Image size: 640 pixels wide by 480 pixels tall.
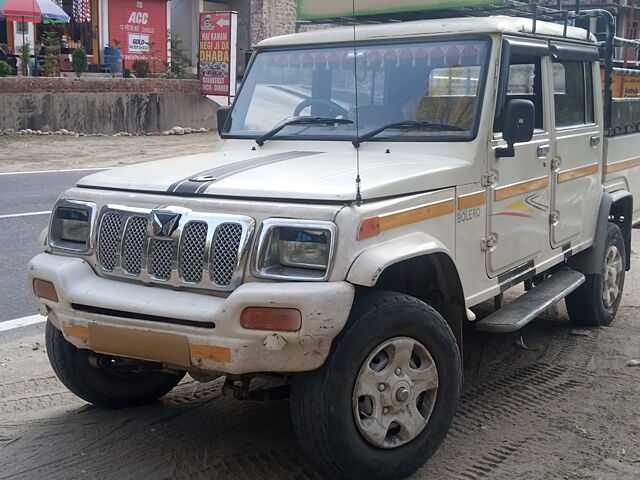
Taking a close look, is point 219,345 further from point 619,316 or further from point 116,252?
point 619,316

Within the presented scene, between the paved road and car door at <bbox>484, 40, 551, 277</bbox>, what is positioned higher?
car door at <bbox>484, 40, 551, 277</bbox>

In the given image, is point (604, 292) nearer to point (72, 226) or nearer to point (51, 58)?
point (72, 226)

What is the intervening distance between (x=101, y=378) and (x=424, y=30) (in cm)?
268

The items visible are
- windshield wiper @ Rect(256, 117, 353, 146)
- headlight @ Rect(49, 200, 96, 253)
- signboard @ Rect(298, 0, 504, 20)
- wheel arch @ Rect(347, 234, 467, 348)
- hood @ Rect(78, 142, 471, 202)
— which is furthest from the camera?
signboard @ Rect(298, 0, 504, 20)

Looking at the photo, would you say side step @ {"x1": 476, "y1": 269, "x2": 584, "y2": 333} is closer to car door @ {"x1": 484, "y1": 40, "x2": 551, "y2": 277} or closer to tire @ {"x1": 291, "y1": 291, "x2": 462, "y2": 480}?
car door @ {"x1": 484, "y1": 40, "x2": 551, "y2": 277}

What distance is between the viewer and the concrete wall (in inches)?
827

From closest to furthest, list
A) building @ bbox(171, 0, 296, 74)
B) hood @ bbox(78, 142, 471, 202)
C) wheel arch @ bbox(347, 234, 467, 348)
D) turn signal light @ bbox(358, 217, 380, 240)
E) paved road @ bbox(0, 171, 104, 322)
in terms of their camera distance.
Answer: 1. turn signal light @ bbox(358, 217, 380, 240)
2. hood @ bbox(78, 142, 471, 202)
3. wheel arch @ bbox(347, 234, 467, 348)
4. paved road @ bbox(0, 171, 104, 322)
5. building @ bbox(171, 0, 296, 74)

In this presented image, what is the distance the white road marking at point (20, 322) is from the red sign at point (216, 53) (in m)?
18.5

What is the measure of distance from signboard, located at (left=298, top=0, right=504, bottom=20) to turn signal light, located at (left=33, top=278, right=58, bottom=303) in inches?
110

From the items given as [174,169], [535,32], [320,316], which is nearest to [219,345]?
[320,316]

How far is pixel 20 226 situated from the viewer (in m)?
10.5

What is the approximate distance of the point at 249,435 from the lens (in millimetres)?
4520

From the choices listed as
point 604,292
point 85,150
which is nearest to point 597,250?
point 604,292

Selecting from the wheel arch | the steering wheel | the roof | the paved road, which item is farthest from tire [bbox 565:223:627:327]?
the paved road
